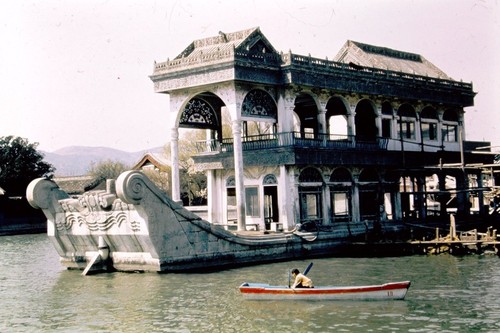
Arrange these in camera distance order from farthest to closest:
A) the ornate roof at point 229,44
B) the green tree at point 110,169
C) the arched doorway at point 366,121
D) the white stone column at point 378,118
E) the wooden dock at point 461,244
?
the green tree at point 110,169, the arched doorway at point 366,121, the white stone column at point 378,118, the ornate roof at point 229,44, the wooden dock at point 461,244

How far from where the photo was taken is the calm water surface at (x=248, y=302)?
52.7 ft

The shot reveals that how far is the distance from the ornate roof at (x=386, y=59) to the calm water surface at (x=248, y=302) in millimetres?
12596

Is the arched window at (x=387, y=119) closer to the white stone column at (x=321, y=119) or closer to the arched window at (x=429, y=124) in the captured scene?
the arched window at (x=429, y=124)

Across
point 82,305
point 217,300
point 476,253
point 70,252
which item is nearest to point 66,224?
point 70,252

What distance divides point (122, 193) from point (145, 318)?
6.00m

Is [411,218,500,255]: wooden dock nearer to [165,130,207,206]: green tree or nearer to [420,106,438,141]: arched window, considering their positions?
[420,106,438,141]: arched window

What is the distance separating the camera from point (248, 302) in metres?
18.6

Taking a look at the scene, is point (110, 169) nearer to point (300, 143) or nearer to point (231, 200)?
point (231, 200)

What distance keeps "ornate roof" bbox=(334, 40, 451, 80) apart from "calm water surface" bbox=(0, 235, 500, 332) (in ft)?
41.3

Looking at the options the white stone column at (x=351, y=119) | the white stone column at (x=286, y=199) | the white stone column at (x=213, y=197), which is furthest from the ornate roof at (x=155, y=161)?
the white stone column at (x=286, y=199)

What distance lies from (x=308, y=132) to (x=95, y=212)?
11.3m

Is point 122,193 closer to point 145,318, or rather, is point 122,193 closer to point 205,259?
point 205,259

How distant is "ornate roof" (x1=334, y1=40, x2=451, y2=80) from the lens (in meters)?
36.4

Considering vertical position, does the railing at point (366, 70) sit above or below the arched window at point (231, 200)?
above
